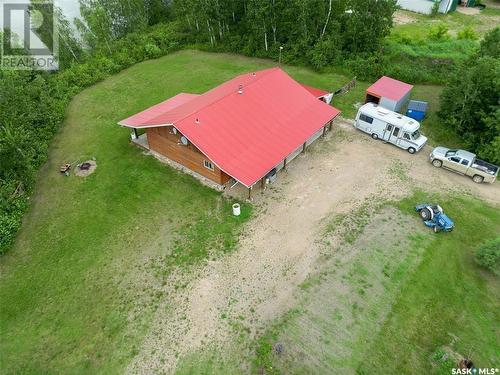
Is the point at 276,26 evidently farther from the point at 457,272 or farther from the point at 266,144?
the point at 457,272

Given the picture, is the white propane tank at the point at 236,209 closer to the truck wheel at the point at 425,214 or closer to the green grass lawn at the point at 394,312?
the green grass lawn at the point at 394,312

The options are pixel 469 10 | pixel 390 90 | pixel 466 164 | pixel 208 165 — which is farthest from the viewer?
pixel 469 10

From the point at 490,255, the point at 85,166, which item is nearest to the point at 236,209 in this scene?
the point at 85,166

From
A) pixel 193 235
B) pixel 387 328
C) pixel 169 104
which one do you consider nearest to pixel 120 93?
pixel 169 104

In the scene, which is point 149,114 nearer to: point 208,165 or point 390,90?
point 208,165

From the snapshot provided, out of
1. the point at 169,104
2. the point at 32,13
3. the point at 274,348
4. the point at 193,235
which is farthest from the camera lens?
the point at 32,13

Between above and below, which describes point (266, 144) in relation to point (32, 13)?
below

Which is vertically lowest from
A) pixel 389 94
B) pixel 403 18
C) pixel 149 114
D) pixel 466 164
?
pixel 466 164
